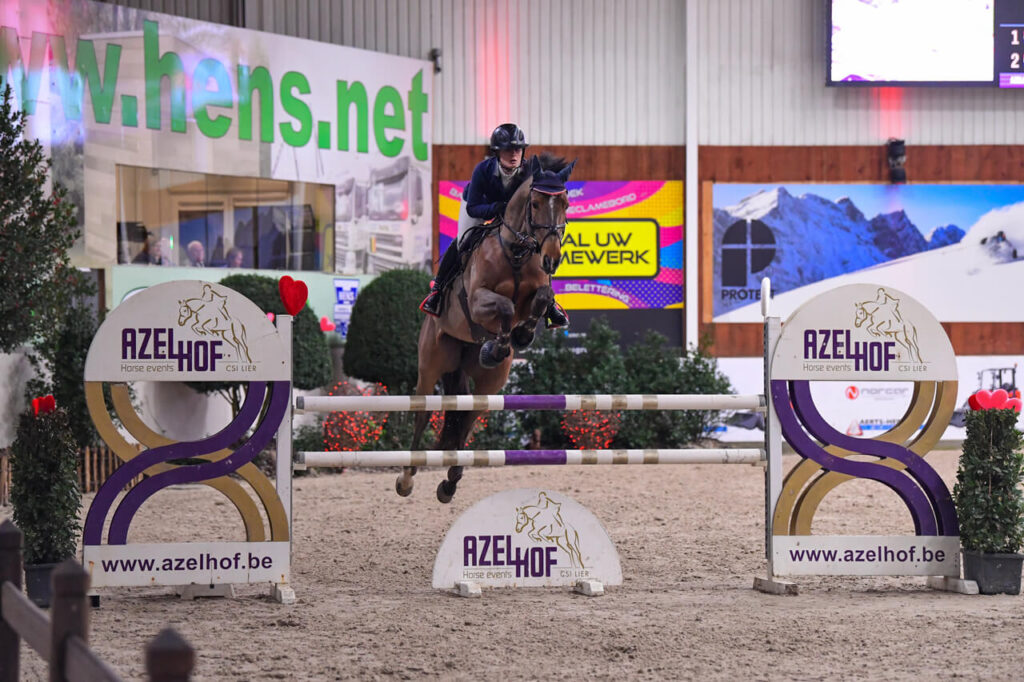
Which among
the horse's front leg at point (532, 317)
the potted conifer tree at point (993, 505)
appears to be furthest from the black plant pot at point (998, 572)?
the horse's front leg at point (532, 317)

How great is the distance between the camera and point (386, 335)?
13.1 meters

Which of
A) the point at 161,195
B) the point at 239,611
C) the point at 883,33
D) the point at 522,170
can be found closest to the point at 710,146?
the point at 883,33

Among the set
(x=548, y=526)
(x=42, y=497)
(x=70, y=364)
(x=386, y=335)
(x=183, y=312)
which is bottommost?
(x=548, y=526)

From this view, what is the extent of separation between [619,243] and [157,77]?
6270 mm

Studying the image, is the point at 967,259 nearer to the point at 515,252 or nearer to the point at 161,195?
the point at 161,195

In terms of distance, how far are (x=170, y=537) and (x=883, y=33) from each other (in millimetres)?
11527

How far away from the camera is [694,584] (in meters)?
6.34

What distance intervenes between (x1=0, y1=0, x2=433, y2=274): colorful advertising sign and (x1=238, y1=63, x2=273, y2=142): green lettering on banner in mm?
16

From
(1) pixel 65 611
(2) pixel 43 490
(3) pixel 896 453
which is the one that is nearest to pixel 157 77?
(2) pixel 43 490

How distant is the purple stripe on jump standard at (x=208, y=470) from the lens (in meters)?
5.73

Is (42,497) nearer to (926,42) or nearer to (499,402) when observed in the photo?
(499,402)

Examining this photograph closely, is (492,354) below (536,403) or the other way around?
the other way around

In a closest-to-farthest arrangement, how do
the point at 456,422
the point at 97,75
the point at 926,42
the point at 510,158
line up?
the point at 510,158 < the point at 456,422 < the point at 97,75 < the point at 926,42

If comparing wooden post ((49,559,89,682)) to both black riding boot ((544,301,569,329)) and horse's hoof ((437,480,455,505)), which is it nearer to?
black riding boot ((544,301,569,329))
